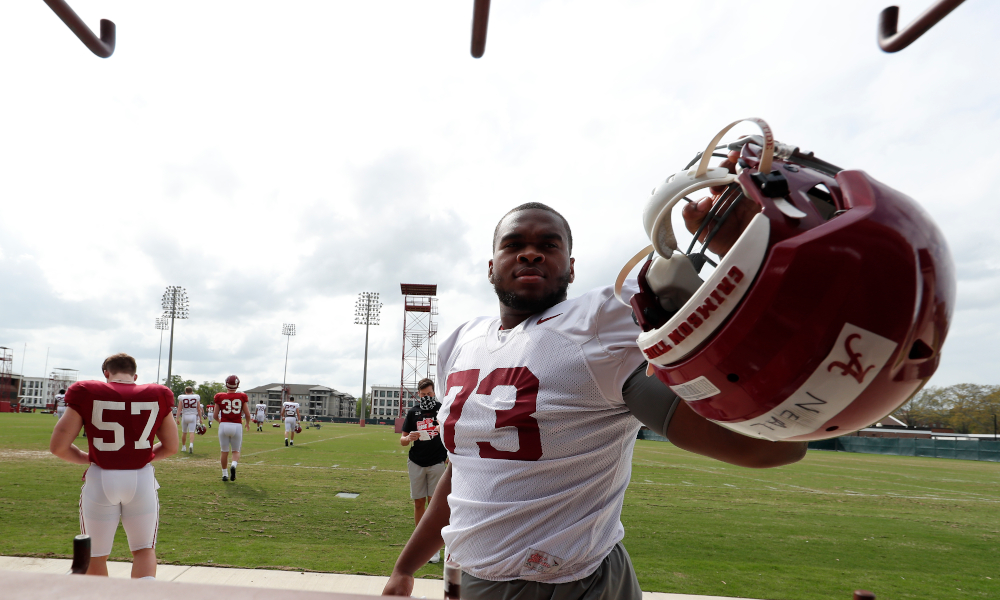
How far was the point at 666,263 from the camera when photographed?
3.03ft

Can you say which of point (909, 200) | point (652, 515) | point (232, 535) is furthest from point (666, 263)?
point (652, 515)

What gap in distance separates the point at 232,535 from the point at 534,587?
6677mm

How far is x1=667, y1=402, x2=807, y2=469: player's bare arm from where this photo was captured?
112 centimetres

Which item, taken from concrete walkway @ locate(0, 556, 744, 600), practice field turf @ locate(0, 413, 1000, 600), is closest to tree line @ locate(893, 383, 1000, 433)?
practice field turf @ locate(0, 413, 1000, 600)

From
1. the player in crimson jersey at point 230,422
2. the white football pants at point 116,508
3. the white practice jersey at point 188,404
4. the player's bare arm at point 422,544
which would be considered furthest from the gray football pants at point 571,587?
the white practice jersey at point 188,404

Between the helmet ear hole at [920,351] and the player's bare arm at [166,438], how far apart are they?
19.1 ft

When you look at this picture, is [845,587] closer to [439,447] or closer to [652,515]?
[652,515]

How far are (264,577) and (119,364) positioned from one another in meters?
2.35

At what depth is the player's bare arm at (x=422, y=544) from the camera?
1.74m

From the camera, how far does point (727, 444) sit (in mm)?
1184

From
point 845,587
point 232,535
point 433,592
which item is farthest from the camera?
Result: point 232,535

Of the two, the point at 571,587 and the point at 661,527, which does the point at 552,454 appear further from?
the point at 661,527

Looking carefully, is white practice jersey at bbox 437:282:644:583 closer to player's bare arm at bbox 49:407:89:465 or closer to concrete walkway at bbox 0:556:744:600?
concrete walkway at bbox 0:556:744:600

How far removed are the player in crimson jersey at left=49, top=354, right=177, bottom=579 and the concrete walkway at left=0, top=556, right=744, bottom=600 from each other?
1.60ft
